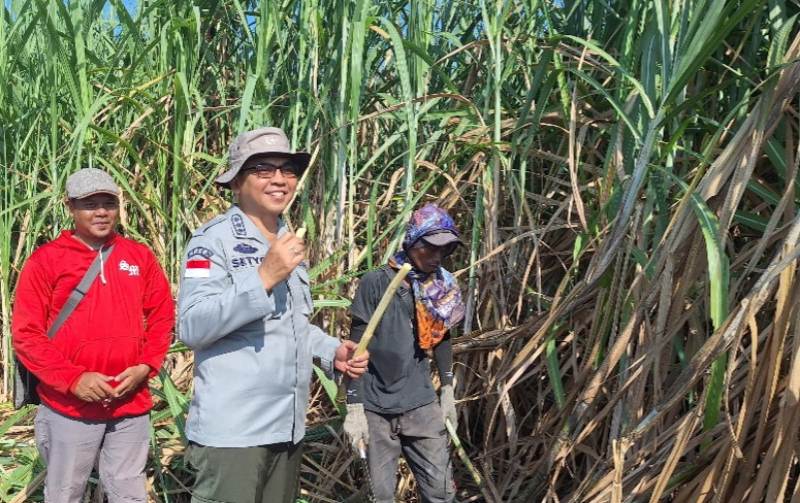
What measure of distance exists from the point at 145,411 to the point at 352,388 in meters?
0.64

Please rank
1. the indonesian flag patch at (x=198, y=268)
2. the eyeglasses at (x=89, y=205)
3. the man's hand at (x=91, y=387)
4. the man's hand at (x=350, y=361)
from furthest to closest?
1. the eyeglasses at (x=89, y=205)
2. the man's hand at (x=91, y=387)
3. the man's hand at (x=350, y=361)
4. the indonesian flag patch at (x=198, y=268)

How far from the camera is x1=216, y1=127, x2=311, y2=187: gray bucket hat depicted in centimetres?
185

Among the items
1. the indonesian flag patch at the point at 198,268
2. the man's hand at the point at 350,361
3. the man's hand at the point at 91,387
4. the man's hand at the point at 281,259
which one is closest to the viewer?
the man's hand at the point at 281,259

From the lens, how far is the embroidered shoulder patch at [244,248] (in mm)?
1855

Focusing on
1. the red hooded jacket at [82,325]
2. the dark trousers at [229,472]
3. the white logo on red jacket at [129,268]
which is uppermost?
the white logo on red jacket at [129,268]

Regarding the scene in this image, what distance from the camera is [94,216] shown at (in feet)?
8.29

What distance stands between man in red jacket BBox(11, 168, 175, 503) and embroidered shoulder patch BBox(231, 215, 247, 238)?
2.67 feet

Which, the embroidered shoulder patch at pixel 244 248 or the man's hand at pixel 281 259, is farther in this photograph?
the embroidered shoulder patch at pixel 244 248

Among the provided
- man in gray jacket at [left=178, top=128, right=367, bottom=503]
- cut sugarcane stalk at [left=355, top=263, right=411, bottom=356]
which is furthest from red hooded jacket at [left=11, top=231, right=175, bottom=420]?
cut sugarcane stalk at [left=355, top=263, right=411, bottom=356]

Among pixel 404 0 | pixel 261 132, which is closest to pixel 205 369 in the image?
pixel 261 132

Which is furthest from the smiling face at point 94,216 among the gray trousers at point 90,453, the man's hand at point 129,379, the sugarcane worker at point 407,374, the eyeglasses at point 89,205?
the sugarcane worker at point 407,374

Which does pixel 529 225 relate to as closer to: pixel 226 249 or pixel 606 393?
pixel 606 393

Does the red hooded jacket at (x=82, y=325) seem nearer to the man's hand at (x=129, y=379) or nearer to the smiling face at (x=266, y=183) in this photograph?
the man's hand at (x=129, y=379)

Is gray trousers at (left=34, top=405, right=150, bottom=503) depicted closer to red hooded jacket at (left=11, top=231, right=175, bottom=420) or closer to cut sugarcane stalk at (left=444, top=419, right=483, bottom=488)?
red hooded jacket at (left=11, top=231, right=175, bottom=420)
